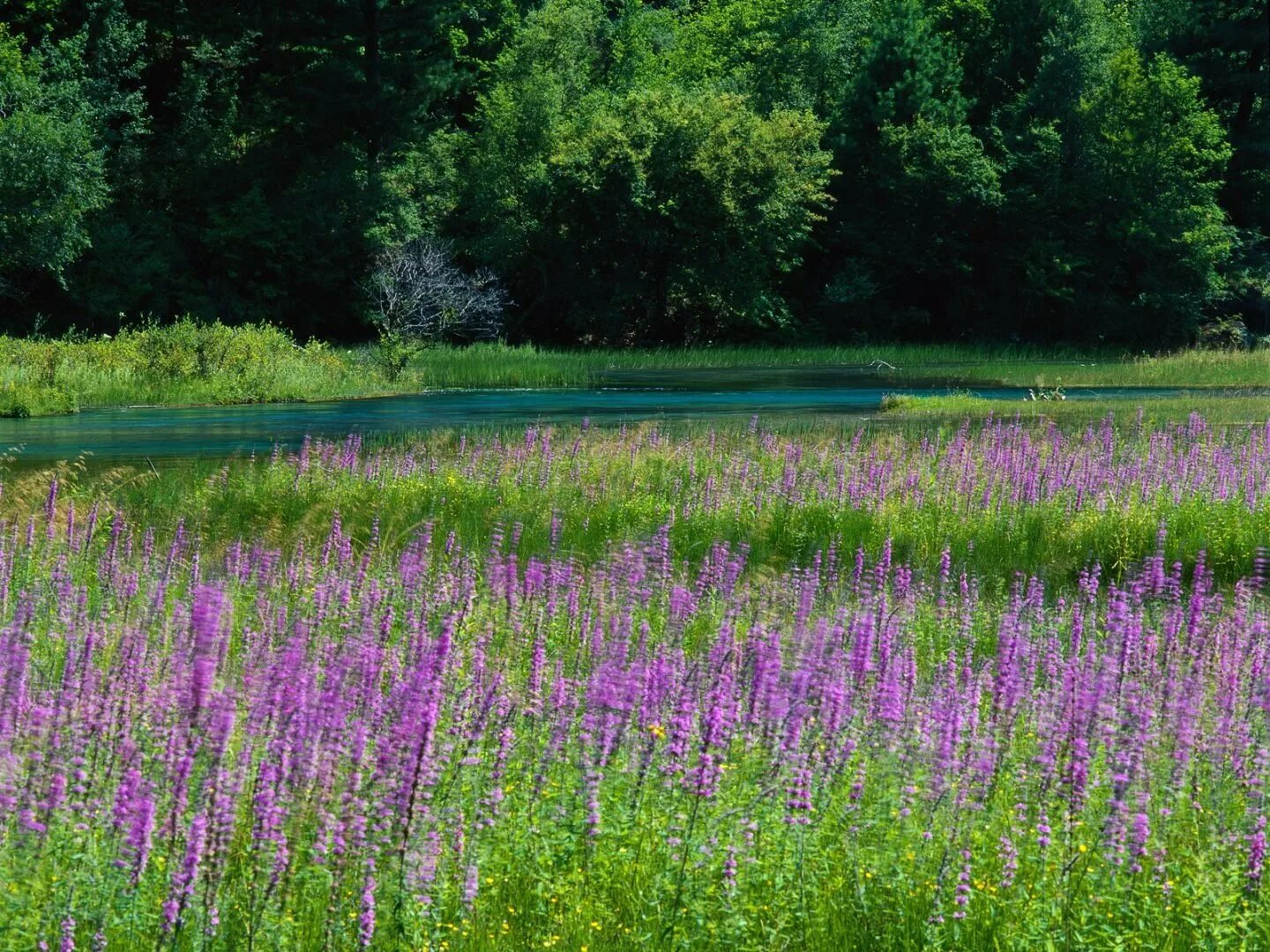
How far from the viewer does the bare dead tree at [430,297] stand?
61.0 meters

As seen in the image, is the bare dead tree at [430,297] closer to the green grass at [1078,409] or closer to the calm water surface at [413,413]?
the calm water surface at [413,413]

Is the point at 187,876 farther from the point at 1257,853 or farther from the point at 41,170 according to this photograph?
the point at 41,170

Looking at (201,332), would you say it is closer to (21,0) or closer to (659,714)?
(21,0)

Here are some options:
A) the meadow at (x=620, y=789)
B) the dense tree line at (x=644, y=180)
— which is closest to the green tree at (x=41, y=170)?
the dense tree line at (x=644, y=180)

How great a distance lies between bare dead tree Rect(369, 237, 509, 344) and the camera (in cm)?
6097

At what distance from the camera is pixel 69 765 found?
4672 millimetres

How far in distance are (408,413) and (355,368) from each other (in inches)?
492

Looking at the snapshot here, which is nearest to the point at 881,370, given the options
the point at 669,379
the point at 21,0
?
the point at 669,379

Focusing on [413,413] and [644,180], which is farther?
[644,180]

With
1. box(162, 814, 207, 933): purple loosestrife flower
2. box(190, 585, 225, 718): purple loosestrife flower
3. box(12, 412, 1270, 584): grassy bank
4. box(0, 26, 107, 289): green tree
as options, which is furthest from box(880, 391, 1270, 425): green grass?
box(0, 26, 107, 289): green tree

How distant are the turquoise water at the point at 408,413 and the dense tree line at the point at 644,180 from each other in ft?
68.6

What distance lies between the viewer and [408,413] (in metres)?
35.8

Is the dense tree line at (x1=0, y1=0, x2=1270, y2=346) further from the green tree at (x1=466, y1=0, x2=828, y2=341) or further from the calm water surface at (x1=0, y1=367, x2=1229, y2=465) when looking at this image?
the calm water surface at (x1=0, y1=367, x2=1229, y2=465)

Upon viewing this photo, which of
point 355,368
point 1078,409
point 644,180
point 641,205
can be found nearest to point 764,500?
point 1078,409
